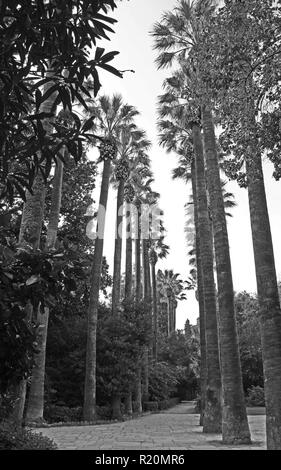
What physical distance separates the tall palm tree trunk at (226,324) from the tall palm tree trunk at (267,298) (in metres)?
1.98

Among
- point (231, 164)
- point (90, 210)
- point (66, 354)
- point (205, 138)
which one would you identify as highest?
point (90, 210)

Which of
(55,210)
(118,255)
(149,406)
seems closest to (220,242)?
(55,210)

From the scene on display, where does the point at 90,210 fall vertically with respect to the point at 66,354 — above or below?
above

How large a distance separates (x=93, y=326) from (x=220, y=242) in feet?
31.7

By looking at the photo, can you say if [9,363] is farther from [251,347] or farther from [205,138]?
[251,347]

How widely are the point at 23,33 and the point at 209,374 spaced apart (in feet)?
42.8

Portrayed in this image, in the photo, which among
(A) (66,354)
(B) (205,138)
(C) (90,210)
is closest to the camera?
(B) (205,138)

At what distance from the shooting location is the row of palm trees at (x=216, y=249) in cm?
727

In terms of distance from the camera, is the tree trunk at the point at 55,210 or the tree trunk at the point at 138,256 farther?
the tree trunk at the point at 138,256

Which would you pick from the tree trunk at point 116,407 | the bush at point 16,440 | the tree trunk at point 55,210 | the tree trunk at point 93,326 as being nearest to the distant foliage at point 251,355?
the tree trunk at point 116,407

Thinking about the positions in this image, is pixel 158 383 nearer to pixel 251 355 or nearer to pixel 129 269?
pixel 251 355

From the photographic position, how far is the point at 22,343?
443 centimetres

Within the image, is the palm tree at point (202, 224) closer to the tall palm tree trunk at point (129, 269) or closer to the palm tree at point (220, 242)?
the palm tree at point (220, 242)
